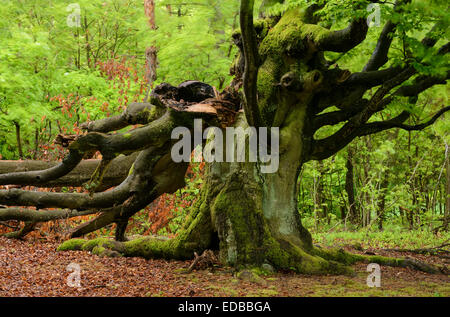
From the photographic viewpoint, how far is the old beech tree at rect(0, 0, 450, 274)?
19.4 ft

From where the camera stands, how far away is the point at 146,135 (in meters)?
6.03

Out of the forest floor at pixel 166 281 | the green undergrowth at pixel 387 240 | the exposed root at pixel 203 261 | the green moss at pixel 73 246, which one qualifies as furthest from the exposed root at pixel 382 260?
the green moss at pixel 73 246

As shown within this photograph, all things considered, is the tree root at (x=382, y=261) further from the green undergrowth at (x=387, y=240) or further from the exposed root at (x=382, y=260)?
the green undergrowth at (x=387, y=240)

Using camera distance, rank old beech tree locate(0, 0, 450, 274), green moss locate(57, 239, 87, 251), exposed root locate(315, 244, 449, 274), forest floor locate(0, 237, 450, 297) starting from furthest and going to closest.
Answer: green moss locate(57, 239, 87, 251)
exposed root locate(315, 244, 449, 274)
old beech tree locate(0, 0, 450, 274)
forest floor locate(0, 237, 450, 297)

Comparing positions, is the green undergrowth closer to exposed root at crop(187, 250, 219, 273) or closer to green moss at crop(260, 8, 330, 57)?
exposed root at crop(187, 250, 219, 273)

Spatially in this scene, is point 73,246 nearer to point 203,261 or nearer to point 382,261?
point 203,261

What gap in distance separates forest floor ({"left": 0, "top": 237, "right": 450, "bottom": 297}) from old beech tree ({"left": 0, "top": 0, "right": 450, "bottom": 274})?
17.8 inches

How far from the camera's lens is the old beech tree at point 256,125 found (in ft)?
19.4

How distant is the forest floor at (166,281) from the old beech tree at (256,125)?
0.45 meters

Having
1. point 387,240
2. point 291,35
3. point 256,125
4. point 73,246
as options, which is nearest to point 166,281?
point 256,125

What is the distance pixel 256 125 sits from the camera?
19.9 ft

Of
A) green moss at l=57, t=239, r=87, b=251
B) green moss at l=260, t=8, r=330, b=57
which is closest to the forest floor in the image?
green moss at l=57, t=239, r=87, b=251

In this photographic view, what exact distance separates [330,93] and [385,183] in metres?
12.4
